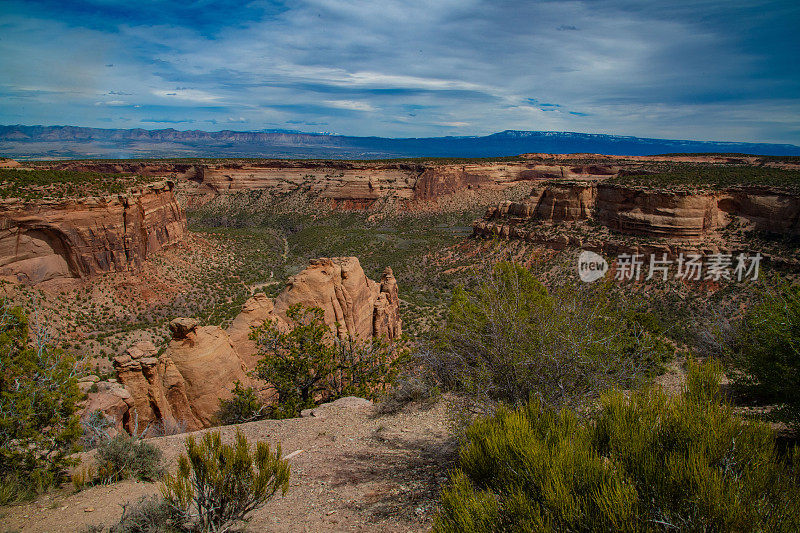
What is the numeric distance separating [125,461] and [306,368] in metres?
6.69

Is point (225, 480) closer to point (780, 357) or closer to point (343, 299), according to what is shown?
point (780, 357)

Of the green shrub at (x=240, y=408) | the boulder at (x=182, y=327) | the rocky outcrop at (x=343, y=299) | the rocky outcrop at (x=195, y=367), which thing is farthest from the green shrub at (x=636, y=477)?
the rocky outcrop at (x=343, y=299)

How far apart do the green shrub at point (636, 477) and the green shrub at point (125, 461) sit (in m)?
7.16

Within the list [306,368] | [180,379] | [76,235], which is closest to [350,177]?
[76,235]

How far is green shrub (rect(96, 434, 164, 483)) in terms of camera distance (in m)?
8.41

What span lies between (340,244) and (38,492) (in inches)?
2138

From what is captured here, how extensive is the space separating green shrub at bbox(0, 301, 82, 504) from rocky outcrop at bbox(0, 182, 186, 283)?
A: 76.1 ft

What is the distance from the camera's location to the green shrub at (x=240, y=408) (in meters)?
13.4

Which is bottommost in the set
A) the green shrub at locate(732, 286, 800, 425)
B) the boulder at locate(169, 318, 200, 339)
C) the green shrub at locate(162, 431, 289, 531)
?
the boulder at locate(169, 318, 200, 339)

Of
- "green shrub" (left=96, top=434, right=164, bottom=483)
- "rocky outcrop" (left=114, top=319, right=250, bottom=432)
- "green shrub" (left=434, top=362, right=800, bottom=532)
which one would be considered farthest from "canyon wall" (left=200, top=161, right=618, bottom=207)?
"green shrub" (left=434, top=362, right=800, bottom=532)

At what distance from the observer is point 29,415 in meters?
7.54

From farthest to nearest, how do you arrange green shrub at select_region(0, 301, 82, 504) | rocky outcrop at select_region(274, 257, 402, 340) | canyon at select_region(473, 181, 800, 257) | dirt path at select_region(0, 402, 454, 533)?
canyon at select_region(473, 181, 800, 257) < rocky outcrop at select_region(274, 257, 402, 340) < green shrub at select_region(0, 301, 82, 504) < dirt path at select_region(0, 402, 454, 533)
